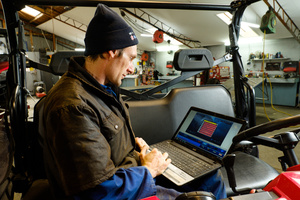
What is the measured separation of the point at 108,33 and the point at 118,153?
564 millimetres

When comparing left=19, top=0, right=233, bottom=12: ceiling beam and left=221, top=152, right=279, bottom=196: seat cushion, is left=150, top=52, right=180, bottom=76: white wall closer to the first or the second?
left=19, top=0, right=233, bottom=12: ceiling beam

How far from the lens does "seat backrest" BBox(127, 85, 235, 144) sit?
5.36 feet

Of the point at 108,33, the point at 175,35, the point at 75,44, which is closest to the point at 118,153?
the point at 108,33

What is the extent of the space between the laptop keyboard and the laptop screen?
0.09 metres

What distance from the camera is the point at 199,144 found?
127 cm

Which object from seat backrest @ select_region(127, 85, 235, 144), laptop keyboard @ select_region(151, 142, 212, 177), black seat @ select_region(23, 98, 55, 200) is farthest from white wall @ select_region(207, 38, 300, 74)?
black seat @ select_region(23, 98, 55, 200)

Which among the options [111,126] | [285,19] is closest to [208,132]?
[111,126]

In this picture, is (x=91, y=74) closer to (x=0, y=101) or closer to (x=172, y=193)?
(x=172, y=193)

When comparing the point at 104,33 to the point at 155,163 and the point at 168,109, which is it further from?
the point at 168,109

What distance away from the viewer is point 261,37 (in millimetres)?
7422

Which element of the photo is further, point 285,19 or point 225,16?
point 225,16

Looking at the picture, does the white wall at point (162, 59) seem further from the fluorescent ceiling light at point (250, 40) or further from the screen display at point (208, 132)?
the screen display at point (208, 132)

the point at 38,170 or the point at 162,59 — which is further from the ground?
the point at 162,59

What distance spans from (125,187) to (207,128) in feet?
2.26
